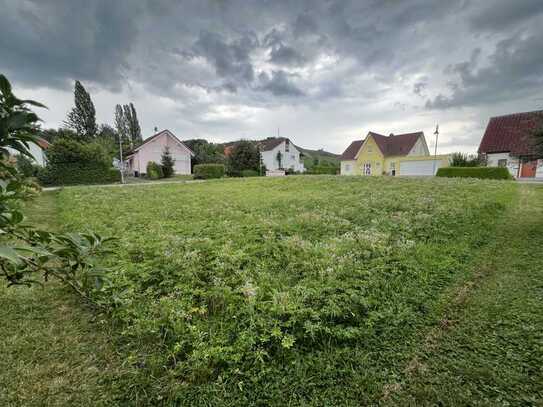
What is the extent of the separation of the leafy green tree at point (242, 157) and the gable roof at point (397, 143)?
55.7 ft

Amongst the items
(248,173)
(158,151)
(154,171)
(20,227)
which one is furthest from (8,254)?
(158,151)

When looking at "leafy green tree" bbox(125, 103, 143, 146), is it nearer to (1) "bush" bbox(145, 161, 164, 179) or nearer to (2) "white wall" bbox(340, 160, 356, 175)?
(1) "bush" bbox(145, 161, 164, 179)

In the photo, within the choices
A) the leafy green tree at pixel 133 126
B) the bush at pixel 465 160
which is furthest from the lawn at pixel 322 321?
the leafy green tree at pixel 133 126

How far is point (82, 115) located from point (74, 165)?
1148 inches

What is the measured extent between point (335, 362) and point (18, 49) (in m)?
3.37

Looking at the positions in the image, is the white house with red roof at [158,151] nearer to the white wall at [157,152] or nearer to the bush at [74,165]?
the white wall at [157,152]

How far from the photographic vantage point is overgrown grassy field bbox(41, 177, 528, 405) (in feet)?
5.34

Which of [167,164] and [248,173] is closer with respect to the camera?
[167,164]

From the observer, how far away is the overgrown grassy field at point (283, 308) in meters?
1.63

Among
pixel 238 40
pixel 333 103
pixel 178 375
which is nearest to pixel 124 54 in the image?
pixel 238 40

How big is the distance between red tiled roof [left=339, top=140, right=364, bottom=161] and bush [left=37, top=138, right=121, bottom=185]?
1245 inches

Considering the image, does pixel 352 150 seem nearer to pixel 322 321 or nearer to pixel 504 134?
pixel 504 134

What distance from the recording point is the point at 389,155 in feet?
108

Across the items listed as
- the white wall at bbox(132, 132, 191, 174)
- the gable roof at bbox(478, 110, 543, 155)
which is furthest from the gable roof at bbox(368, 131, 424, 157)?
the white wall at bbox(132, 132, 191, 174)
